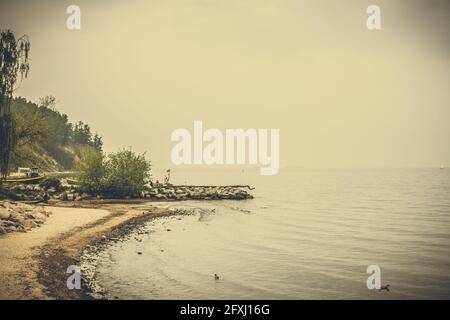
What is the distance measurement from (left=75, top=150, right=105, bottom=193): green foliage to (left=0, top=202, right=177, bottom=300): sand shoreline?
51.4 feet

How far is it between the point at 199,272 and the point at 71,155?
506ft

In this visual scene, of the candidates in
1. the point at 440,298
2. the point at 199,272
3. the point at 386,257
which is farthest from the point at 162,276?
the point at 386,257

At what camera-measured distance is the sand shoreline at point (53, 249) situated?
45.0 ft

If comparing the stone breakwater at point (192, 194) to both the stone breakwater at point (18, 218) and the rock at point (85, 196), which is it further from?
the stone breakwater at point (18, 218)

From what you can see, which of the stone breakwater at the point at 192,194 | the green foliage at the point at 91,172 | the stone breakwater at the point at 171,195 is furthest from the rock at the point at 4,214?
the stone breakwater at the point at 192,194

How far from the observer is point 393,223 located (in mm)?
37375

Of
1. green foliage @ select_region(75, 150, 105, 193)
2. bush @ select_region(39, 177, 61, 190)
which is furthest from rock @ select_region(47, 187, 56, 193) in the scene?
green foliage @ select_region(75, 150, 105, 193)

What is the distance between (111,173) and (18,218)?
84.3 ft

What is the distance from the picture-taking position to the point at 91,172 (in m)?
48.9

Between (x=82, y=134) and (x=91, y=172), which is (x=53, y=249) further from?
(x=82, y=134)

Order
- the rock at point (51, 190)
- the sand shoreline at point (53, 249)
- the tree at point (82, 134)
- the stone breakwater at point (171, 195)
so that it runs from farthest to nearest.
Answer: the tree at point (82, 134) < the rock at point (51, 190) < the stone breakwater at point (171, 195) < the sand shoreline at point (53, 249)

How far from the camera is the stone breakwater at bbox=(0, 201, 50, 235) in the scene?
72.5 feet

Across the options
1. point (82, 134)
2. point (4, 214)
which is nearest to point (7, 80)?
point (4, 214)
